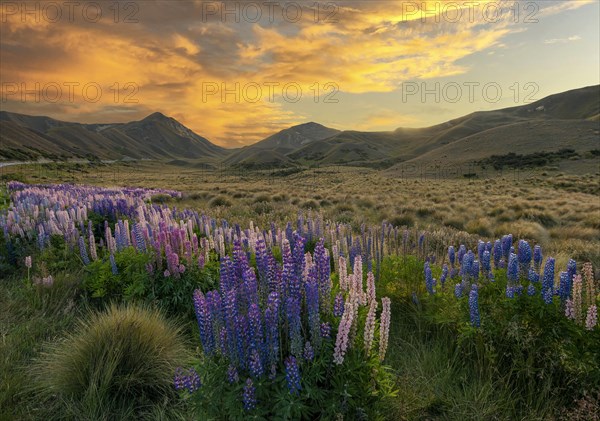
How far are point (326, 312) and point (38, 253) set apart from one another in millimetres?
6832

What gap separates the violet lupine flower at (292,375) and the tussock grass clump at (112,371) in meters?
1.63

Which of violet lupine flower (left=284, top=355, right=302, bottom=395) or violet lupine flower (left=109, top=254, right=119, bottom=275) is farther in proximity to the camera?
violet lupine flower (left=109, top=254, right=119, bottom=275)

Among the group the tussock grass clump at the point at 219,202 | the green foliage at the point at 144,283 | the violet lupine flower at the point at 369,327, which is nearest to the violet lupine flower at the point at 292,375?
the violet lupine flower at the point at 369,327

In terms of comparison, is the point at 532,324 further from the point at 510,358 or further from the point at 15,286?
the point at 15,286

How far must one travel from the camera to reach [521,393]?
11.5 ft

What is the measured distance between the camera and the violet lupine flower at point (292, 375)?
2.37m

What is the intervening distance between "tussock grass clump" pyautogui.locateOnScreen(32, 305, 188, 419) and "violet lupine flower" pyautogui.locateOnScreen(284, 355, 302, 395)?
5.34 ft

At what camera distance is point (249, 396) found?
95.0 inches

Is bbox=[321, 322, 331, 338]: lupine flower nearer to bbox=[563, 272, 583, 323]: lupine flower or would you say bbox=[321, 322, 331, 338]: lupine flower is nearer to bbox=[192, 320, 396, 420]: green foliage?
bbox=[192, 320, 396, 420]: green foliage

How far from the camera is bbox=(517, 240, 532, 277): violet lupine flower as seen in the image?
3939 mm

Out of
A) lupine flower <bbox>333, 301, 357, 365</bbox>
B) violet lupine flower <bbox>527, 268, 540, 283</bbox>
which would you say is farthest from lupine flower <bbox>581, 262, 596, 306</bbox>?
lupine flower <bbox>333, 301, 357, 365</bbox>

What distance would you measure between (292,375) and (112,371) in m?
2.13

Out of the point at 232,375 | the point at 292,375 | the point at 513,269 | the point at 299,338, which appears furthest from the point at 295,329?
the point at 513,269

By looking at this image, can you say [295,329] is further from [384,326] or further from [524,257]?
[524,257]
